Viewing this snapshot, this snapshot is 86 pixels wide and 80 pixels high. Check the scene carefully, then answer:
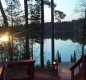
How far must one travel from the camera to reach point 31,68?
51.8ft

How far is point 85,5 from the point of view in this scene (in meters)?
39.2

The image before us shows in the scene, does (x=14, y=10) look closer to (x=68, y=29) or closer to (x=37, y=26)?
(x=37, y=26)

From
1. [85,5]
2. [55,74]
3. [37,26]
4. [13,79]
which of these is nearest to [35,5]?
[37,26]

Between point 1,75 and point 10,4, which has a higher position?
point 10,4

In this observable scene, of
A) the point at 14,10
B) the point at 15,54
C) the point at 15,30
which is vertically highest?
the point at 14,10

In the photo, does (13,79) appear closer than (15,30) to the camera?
Yes

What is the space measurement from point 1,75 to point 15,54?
3376cm

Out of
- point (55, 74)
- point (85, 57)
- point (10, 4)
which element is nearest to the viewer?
point (85, 57)

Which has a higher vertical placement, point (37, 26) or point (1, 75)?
point (37, 26)

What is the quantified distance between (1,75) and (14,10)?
4045 cm

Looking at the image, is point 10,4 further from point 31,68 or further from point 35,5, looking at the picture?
point 31,68

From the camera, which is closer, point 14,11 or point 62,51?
point 14,11

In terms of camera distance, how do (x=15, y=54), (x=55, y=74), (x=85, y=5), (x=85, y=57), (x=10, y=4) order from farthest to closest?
1. (x=10, y=4)
2. (x=15, y=54)
3. (x=85, y=5)
4. (x=55, y=74)
5. (x=85, y=57)

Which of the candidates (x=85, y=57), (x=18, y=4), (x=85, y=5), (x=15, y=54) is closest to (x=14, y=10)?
(x=18, y=4)
